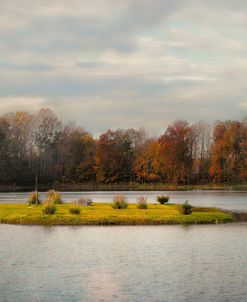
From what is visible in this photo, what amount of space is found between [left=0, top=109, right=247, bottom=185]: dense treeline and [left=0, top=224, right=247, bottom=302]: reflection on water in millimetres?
94452

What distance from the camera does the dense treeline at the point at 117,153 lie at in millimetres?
134250

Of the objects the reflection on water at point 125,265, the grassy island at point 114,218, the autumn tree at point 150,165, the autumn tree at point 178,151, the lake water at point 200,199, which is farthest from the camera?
the autumn tree at point 150,165

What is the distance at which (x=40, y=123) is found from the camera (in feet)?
504

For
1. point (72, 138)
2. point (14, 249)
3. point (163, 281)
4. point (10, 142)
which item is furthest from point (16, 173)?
point (163, 281)

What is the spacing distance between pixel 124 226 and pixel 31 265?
18.1 m

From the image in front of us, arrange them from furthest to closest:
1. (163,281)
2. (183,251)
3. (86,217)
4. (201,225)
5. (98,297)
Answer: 1. (86,217)
2. (201,225)
3. (183,251)
4. (163,281)
5. (98,297)

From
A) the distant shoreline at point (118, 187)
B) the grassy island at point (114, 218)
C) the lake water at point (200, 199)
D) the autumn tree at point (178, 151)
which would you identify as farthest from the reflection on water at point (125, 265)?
the autumn tree at point (178, 151)

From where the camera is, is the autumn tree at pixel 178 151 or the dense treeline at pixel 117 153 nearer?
the dense treeline at pixel 117 153

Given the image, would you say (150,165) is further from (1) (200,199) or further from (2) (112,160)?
(1) (200,199)

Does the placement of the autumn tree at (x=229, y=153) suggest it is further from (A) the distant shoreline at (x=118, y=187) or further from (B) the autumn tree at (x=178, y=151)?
(B) the autumn tree at (x=178, y=151)

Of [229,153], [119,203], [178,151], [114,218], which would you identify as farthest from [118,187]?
[114,218]

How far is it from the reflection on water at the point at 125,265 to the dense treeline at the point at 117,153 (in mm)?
94452

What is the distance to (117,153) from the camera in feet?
490

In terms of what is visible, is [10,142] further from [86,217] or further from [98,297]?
[98,297]
